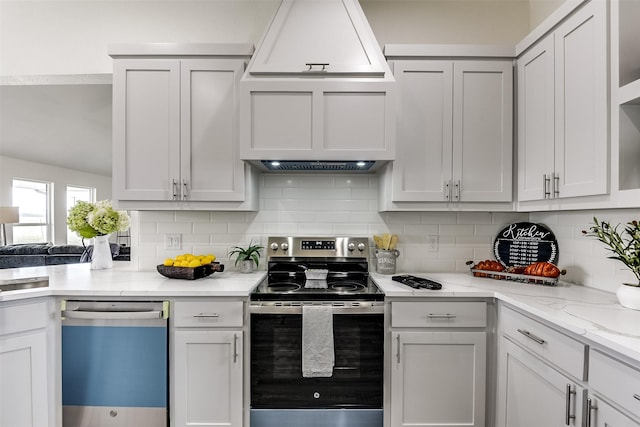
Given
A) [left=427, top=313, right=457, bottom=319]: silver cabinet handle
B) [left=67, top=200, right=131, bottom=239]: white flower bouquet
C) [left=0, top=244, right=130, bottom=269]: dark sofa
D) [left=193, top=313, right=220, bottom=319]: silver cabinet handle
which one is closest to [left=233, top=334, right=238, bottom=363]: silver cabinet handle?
[left=193, top=313, right=220, bottom=319]: silver cabinet handle

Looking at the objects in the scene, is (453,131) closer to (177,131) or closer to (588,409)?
(588,409)

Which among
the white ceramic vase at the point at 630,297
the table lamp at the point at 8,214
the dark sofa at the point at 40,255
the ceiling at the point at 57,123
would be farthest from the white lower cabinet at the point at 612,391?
the table lamp at the point at 8,214

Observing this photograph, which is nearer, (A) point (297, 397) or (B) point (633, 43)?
(B) point (633, 43)

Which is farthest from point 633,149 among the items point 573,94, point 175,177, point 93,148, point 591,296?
point 93,148

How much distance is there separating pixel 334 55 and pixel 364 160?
664 mm

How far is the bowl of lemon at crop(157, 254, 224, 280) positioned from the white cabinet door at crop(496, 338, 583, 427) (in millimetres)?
1780

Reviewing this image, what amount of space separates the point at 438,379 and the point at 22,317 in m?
2.24

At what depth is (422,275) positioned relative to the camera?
2.37 meters

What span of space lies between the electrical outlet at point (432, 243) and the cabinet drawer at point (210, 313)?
144 cm

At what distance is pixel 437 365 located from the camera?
6.04ft

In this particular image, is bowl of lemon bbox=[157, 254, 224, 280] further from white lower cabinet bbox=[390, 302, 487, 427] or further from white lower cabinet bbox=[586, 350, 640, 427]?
white lower cabinet bbox=[586, 350, 640, 427]

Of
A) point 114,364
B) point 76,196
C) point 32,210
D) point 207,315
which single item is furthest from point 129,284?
point 76,196

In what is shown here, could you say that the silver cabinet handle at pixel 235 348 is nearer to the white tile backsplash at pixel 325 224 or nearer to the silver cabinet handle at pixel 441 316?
the white tile backsplash at pixel 325 224

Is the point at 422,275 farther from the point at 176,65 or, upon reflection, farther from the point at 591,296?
the point at 176,65
